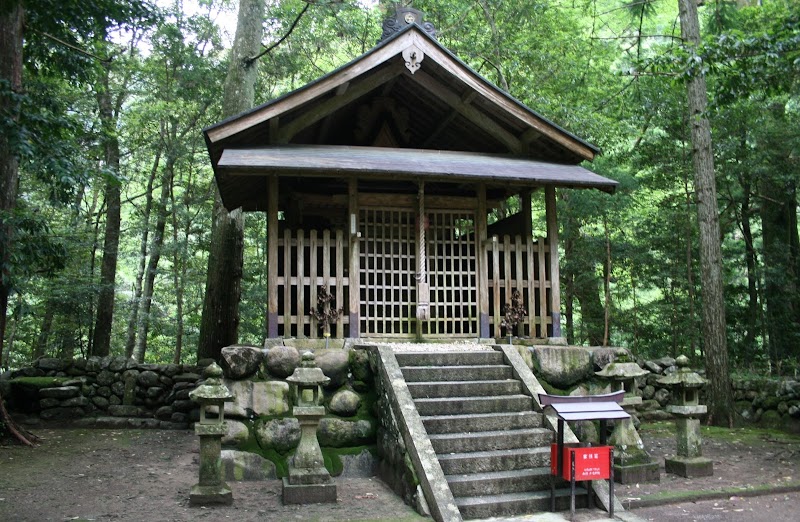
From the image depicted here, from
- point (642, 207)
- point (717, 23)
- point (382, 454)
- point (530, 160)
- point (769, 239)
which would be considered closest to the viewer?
point (382, 454)

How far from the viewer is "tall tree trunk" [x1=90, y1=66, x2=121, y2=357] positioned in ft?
46.0

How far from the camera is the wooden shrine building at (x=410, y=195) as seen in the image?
8.38 m

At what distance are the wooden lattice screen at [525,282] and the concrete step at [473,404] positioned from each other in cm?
218

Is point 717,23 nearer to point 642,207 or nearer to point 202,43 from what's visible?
point 642,207

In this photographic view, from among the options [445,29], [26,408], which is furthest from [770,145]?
[26,408]

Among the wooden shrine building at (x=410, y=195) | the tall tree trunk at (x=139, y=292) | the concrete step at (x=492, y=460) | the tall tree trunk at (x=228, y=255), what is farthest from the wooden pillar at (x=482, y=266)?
the tall tree trunk at (x=139, y=292)

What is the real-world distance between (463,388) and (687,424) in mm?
2739

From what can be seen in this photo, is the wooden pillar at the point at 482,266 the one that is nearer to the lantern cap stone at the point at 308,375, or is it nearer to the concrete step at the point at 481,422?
the concrete step at the point at 481,422

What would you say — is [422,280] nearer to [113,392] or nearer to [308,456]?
[308,456]

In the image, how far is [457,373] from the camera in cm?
727

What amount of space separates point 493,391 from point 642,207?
456 inches

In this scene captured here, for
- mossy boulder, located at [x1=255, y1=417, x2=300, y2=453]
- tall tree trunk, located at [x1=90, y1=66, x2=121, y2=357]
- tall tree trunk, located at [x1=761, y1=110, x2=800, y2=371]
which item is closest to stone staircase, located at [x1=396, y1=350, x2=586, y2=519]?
mossy boulder, located at [x1=255, y1=417, x2=300, y2=453]

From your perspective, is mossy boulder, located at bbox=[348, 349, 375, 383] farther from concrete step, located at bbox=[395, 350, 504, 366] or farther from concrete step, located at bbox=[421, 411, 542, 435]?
concrete step, located at bbox=[421, 411, 542, 435]

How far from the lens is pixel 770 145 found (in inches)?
535
